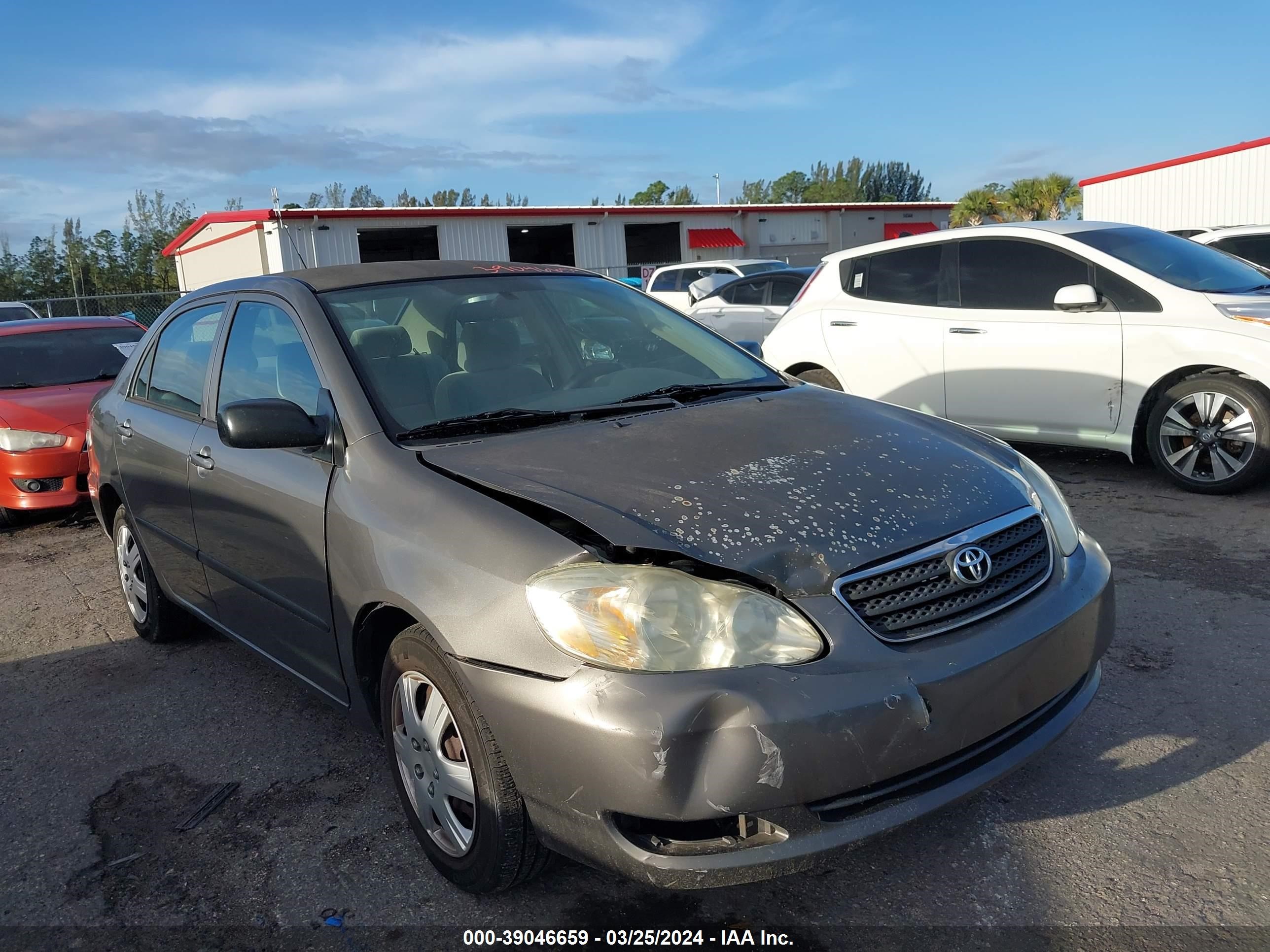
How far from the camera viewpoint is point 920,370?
684 cm

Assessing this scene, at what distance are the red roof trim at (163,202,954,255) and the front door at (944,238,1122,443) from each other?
81.5 ft

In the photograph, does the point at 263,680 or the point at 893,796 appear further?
the point at 263,680

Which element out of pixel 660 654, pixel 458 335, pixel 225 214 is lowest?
pixel 660 654

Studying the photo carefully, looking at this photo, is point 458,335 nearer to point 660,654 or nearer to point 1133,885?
point 660,654

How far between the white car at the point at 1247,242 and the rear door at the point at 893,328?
4573 mm

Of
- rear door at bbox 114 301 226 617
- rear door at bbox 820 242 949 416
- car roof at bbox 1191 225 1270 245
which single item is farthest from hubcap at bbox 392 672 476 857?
car roof at bbox 1191 225 1270 245

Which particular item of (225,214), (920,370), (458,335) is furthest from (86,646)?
(225,214)

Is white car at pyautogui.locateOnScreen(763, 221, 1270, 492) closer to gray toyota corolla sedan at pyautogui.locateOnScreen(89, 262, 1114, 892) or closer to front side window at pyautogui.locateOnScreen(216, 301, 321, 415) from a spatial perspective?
gray toyota corolla sedan at pyautogui.locateOnScreen(89, 262, 1114, 892)

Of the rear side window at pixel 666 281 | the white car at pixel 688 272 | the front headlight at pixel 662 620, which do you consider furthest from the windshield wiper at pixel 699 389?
the rear side window at pixel 666 281

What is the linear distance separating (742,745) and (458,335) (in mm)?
1878

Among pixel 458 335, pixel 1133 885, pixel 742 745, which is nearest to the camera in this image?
pixel 742 745

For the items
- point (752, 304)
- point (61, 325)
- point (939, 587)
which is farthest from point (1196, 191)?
point (939, 587)

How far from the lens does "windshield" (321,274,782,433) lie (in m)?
3.08

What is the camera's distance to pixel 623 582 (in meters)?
2.16
